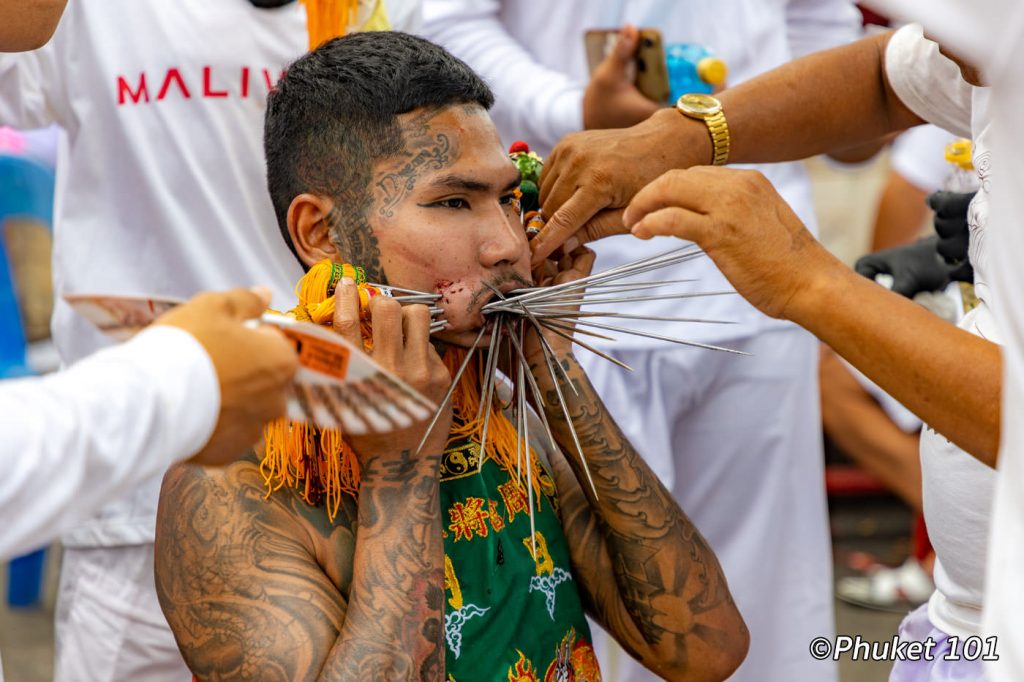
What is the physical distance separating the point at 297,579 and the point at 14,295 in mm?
3182

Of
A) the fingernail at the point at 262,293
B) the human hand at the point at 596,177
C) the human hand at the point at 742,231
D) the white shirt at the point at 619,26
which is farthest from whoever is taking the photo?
the white shirt at the point at 619,26

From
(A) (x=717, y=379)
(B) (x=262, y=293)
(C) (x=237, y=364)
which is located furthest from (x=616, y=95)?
(C) (x=237, y=364)

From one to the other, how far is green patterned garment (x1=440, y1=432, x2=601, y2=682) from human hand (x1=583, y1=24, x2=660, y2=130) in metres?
1.23

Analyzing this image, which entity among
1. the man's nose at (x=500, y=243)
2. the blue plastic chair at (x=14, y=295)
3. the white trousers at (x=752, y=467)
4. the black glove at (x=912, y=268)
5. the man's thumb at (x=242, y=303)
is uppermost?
the man's thumb at (x=242, y=303)

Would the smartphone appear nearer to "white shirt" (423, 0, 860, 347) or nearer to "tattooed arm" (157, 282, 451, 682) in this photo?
"white shirt" (423, 0, 860, 347)

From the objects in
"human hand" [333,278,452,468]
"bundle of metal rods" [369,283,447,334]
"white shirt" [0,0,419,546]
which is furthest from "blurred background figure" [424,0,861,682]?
"human hand" [333,278,452,468]

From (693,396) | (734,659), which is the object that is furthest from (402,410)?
(693,396)

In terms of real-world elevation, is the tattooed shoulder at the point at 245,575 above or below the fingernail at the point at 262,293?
below

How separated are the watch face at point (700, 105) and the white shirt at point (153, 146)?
32.3 inches

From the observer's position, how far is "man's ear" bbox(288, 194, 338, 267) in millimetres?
2100

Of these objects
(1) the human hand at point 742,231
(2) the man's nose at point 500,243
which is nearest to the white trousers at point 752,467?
(2) the man's nose at point 500,243

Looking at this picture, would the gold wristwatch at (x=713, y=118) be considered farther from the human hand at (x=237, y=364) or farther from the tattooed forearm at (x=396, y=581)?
the human hand at (x=237, y=364)

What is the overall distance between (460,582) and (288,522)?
28 centimetres

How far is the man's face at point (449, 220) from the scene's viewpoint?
2.00 metres
